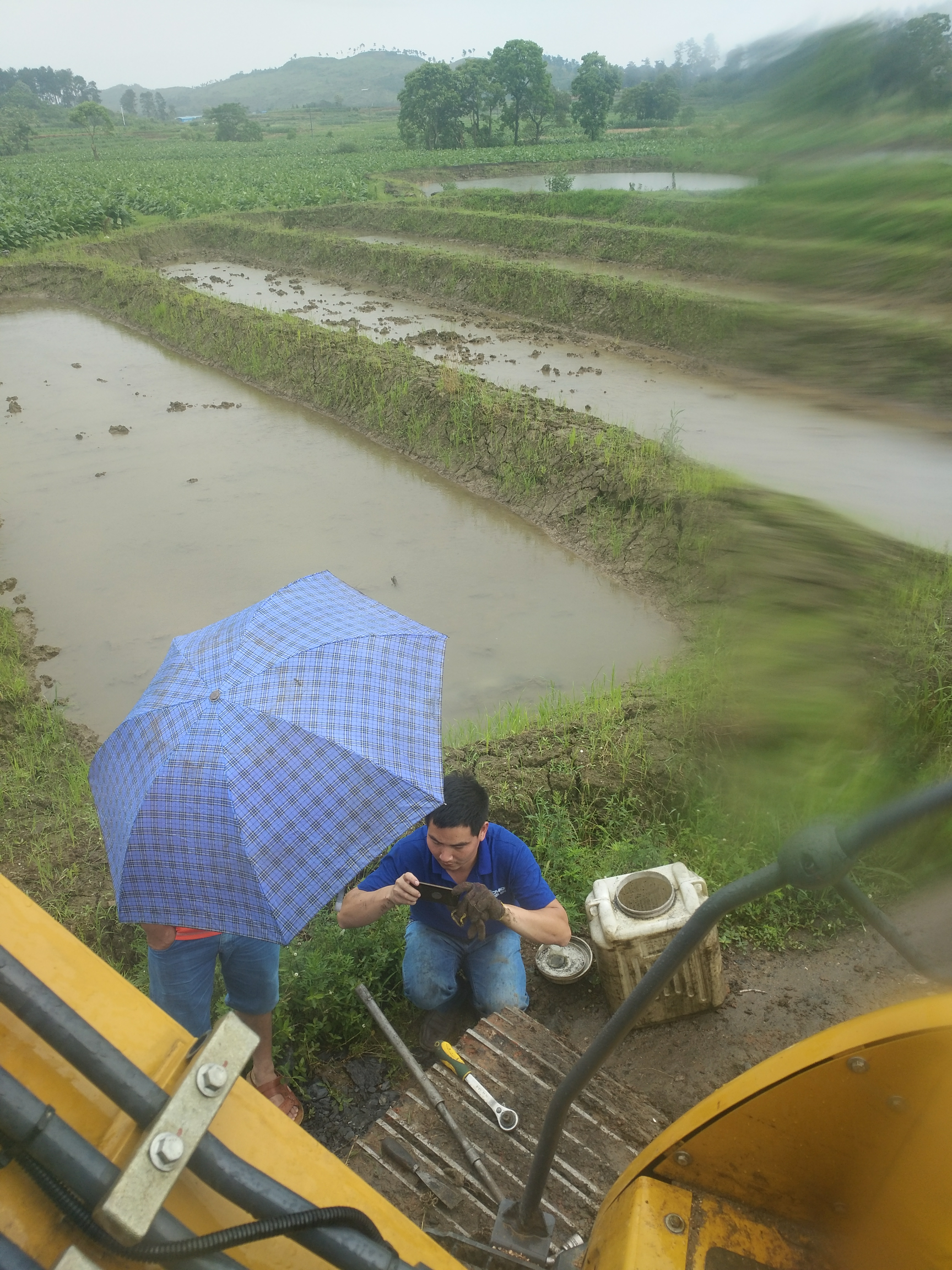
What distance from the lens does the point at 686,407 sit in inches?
287

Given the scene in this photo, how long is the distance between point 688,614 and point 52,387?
9.24m

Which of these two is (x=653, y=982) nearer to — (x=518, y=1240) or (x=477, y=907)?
(x=518, y=1240)

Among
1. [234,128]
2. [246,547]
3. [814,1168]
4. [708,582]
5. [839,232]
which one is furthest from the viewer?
[234,128]

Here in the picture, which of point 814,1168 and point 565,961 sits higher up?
point 814,1168

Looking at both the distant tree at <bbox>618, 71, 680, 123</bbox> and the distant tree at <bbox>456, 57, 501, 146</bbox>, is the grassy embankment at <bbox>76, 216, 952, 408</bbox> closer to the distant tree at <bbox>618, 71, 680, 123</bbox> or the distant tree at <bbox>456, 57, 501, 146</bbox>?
the distant tree at <bbox>618, 71, 680, 123</bbox>

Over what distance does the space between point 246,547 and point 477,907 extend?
526 centimetres

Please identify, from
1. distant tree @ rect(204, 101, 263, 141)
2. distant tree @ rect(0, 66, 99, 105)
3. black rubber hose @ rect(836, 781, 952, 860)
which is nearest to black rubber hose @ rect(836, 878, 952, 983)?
black rubber hose @ rect(836, 781, 952, 860)

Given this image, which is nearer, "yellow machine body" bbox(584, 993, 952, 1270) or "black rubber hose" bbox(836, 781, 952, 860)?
"black rubber hose" bbox(836, 781, 952, 860)

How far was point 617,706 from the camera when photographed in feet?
13.8

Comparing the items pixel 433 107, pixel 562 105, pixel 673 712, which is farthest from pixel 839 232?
pixel 562 105

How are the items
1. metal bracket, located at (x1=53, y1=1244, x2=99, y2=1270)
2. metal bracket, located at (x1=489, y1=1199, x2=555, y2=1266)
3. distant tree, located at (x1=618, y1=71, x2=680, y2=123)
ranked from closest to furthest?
metal bracket, located at (x1=53, y1=1244, x2=99, y2=1270)
distant tree, located at (x1=618, y1=71, x2=680, y2=123)
metal bracket, located at (x1=489, y1=1199, x2=555, y2=1266)

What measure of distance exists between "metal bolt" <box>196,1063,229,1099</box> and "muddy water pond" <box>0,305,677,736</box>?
403 cm

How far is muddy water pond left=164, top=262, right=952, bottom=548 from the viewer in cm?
126

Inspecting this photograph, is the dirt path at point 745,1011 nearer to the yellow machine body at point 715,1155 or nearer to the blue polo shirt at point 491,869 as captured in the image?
the blue polo shirt at point 491,869
